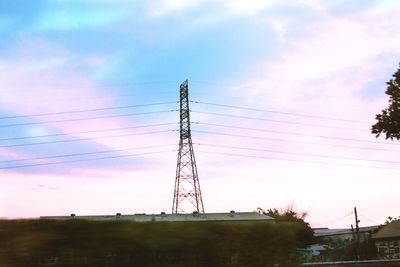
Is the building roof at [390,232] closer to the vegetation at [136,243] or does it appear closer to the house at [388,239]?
the house at [388,239]

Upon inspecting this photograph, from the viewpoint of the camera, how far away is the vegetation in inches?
326

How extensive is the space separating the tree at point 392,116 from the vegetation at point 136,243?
15.9 metres

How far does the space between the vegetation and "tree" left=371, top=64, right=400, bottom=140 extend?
15912 millimetres

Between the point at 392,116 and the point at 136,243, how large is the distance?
18401 millimetres

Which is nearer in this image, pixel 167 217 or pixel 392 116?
pixel 392 116

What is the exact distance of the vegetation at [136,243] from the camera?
828cm

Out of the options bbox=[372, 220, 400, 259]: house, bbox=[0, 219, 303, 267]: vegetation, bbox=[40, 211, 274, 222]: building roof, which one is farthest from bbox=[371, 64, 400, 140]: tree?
bbox=[372, 220, 400, 259]: house

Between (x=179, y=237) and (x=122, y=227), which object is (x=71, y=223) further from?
(x=179, y=237)

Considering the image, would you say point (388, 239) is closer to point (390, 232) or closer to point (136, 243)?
point (390, 232)

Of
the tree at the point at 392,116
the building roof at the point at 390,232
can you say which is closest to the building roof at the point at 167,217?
the tree at the point at 392,116

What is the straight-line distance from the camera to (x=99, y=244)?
8586mm

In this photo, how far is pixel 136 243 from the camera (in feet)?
29.0

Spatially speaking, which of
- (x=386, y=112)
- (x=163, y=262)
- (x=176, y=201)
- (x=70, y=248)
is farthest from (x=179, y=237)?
(x=176, y=201)

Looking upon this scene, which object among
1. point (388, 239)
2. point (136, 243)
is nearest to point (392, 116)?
point (136, 243)
